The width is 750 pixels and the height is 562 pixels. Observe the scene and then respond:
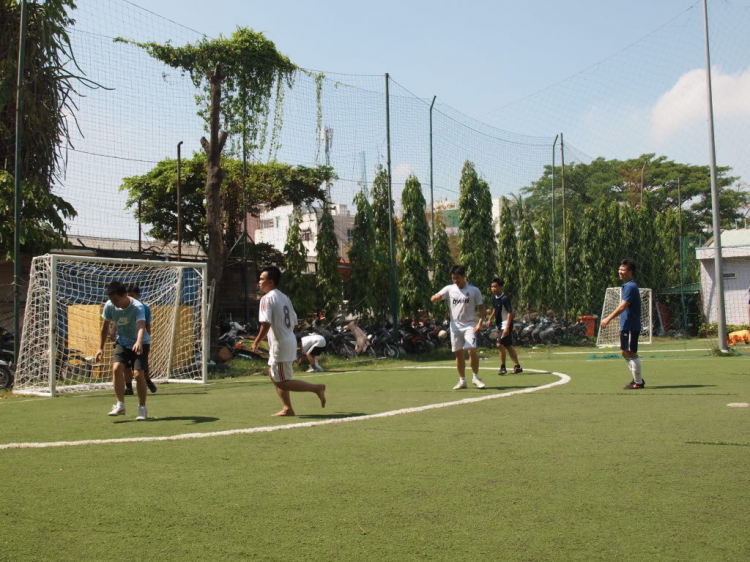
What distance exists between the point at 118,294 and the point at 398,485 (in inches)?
199

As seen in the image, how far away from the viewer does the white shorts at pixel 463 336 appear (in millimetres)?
10828

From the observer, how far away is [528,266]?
29.6 m

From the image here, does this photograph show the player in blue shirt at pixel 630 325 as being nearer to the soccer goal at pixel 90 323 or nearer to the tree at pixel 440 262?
the soccer goal at pixel 90 323

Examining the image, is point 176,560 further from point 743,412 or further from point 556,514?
point 743,412

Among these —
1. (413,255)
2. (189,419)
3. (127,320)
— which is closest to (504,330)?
(189,419)

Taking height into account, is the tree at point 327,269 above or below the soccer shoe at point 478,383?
above

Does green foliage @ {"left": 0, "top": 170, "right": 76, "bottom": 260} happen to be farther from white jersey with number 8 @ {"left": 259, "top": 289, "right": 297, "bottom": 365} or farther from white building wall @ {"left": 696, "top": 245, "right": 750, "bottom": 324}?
white building wall @ {"left": 696, "top": 245, "right": 750, "bottom": 324}

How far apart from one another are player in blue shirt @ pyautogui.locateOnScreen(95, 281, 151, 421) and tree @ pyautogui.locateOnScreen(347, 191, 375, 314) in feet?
45.1

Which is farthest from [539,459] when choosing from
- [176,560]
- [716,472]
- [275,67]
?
[275,67]

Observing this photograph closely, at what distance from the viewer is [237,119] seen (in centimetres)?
2088

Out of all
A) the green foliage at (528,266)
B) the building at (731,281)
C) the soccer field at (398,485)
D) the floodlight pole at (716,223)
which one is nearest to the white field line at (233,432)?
the soccer field at (398,485)

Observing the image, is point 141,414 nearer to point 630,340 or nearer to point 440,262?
point 630,340

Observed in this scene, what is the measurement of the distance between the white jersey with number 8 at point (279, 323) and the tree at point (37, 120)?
973 cm

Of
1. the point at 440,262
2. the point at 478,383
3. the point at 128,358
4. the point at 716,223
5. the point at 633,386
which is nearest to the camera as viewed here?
the point at 128,358
